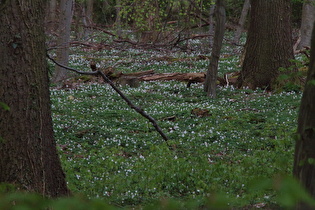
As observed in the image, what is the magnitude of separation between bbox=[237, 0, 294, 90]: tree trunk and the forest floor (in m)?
0.86

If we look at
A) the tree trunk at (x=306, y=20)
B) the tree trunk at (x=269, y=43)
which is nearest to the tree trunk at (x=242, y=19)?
the tree trunk at (x=306, y=20)

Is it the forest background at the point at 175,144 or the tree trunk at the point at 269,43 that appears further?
the tree trunk at the point at 269,43

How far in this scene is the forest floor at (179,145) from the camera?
686 centimetres

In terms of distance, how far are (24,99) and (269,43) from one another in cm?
1306

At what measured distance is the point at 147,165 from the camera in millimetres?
8594

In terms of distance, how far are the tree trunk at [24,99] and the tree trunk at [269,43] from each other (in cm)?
1250

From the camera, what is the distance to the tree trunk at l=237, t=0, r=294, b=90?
55.8 feet

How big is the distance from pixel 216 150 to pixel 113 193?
10.7 ft

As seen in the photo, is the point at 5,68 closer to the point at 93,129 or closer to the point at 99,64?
the point at 93,129

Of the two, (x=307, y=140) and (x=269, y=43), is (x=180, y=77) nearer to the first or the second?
(x=269, y=43)

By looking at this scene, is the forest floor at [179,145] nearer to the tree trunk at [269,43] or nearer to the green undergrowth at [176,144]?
the green undergrowth at [176,144]

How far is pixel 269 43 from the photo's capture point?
17.0 metres

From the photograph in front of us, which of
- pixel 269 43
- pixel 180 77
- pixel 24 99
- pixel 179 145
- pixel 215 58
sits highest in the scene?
pixel 269 43

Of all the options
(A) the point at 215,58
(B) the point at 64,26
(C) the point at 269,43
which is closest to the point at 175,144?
(A) the point at 215,58
